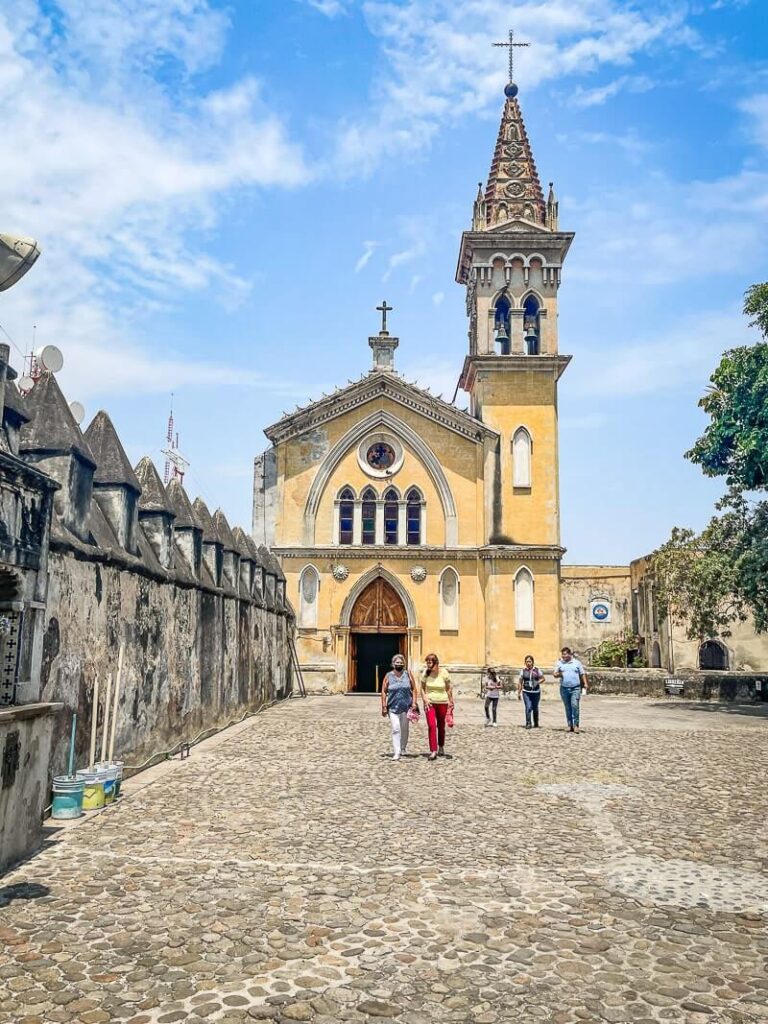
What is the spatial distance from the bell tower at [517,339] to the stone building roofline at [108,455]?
17581mm

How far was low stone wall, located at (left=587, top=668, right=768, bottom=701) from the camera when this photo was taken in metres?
27.9

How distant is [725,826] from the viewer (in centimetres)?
780

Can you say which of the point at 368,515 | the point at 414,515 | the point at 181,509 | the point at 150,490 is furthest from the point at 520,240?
the point at 150,490

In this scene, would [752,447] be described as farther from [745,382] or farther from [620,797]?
[620,797]

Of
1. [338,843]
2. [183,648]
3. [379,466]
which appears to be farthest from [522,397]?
[338,843]

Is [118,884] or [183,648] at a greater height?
[183,648]

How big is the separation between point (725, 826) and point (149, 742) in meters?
7.38

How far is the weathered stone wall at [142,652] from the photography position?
8.52 metres

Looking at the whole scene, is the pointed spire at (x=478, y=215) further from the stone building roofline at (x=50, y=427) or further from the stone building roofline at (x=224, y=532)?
the stone building roofline at (x=50, y=427)

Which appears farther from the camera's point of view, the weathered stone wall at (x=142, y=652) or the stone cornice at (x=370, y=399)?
the stone cornice at (x=370, y=399)

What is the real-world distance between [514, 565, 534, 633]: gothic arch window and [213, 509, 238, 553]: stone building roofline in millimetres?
11178

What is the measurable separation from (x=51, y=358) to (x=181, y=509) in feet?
15.8

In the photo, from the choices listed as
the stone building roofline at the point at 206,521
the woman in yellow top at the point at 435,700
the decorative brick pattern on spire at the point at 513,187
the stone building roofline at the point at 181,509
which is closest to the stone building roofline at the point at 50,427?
the stone building roofline at the point at 181,509

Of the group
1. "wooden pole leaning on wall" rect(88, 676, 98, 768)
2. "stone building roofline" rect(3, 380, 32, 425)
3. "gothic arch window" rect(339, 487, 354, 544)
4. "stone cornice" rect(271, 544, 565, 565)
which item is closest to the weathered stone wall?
"wooden pole leaning on wall" rect(88, 676, 98, 768)
